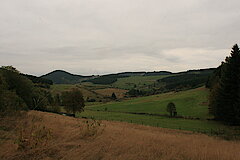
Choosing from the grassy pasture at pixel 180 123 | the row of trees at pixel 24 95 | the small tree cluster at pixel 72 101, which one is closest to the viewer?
the row of trees at pixel 24 95

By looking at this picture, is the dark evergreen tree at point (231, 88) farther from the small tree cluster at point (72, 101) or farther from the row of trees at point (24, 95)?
the small tree cluster at point (72, 101)

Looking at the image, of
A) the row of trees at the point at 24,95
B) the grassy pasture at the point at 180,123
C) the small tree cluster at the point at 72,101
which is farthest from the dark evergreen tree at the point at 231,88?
the small tree cluster at the point at 72,101

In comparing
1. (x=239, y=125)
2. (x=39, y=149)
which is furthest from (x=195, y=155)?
(x=239, y=125)

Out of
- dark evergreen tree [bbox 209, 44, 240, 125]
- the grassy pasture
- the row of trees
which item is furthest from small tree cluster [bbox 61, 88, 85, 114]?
dark evergreen tree [bbox 209, 44, 240, 125]

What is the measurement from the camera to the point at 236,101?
1329 inches

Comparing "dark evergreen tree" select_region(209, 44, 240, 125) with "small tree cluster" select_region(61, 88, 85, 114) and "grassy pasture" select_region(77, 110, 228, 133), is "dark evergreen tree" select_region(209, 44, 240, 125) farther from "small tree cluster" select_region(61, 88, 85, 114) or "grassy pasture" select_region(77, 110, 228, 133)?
"small tree cluster" select_region(61, 88, 85, 114)

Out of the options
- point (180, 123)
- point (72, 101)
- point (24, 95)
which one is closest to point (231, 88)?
point (180, 123)

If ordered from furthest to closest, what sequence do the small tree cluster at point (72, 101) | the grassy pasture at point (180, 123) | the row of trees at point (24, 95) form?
1. the small tree cluster at point (72, 101)
2. the grassy pasture at point (180, 123)
3. the row of trees at point (24, 95)

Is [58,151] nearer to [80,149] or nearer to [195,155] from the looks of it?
[80,149]

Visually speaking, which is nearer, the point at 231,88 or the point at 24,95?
the point at 24,95

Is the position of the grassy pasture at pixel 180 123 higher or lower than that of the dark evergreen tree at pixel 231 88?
lower

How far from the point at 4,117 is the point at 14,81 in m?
19.9

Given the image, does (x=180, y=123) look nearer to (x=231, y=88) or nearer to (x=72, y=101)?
(x=231, y=88)

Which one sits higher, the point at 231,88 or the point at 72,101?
the point at 231,88
